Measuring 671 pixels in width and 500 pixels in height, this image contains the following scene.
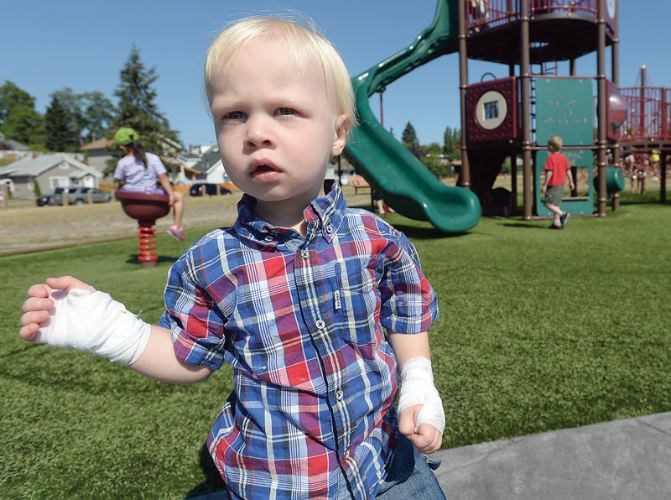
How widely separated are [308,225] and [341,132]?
0.26 m

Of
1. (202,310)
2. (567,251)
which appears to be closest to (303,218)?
(202,310)

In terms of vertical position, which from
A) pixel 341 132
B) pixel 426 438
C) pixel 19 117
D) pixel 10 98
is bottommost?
pixel 426 438

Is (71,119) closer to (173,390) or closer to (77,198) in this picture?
(77,198)

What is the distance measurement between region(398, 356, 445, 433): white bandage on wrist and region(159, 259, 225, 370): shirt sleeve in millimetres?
426

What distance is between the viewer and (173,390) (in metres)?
2.82

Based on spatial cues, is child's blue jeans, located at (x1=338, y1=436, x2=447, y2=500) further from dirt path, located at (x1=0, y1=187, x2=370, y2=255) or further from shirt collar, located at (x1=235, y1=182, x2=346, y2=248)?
dirt path, located at (x1=0, y1=187, x2=370, y2=255)

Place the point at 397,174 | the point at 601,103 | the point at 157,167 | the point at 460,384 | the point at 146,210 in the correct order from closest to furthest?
the point at 460,384
the point at 146,210
the point at 157,167
the point at 397,174
the point at 601,103

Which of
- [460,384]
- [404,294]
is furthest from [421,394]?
[460,384]

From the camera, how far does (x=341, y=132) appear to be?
4.36 feet

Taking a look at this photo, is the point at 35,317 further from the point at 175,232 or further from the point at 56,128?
the point at 56,128

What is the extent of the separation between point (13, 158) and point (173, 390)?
88.7m

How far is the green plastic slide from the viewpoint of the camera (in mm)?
8875

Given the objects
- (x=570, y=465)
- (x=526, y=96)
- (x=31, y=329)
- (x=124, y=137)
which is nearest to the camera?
(x=31, y=329)

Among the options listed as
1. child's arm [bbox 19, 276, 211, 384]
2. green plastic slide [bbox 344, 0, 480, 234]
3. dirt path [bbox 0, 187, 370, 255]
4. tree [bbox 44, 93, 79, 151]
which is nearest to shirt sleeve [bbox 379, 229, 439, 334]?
child's arm [bbox 19, 276, 211, 384]
